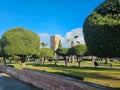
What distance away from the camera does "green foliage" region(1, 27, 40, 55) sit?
3572 centimetres

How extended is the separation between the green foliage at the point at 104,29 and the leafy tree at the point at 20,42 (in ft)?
71.2

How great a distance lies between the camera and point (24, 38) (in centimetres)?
3625

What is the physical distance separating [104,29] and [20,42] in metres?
24.0

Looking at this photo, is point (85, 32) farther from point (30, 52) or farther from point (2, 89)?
point (30, 52)

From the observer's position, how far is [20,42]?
3588cm

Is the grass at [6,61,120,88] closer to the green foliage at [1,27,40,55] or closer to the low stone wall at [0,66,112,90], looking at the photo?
the low stone wall at [0,66,112,90]

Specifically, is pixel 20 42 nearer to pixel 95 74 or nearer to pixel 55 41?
pixel 95 74

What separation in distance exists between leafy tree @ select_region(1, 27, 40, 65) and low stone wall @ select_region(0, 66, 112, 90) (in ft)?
36.2

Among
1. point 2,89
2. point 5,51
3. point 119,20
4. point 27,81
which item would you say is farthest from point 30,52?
point 119,20

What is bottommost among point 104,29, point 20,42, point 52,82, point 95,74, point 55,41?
point 52,82

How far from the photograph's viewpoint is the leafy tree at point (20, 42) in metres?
35.7

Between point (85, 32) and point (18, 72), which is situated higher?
point (85, 32)

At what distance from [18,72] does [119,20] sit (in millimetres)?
14896

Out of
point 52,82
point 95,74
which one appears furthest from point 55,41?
point 52,82
